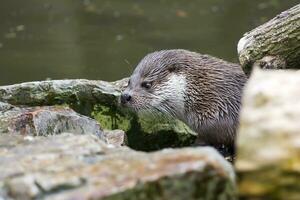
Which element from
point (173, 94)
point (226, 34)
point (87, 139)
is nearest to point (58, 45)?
point (226, 34)

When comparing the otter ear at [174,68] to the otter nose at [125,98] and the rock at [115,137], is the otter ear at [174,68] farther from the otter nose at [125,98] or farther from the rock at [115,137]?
the rock at [115,137]

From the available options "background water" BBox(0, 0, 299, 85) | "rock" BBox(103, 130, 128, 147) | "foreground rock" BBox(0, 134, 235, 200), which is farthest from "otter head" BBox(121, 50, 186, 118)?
"background water" BBox(0, 0, 299, 85)

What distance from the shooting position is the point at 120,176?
223 centimetres

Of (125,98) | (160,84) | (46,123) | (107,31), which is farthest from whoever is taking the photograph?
(107,31)

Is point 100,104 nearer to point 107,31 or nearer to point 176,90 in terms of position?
point 176,90

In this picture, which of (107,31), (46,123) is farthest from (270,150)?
(107,31)

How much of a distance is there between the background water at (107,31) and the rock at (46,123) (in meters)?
4.57

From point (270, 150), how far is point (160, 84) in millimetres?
2187

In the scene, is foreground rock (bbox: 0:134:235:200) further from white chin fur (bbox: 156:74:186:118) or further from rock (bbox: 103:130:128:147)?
white chin fur (bbox: 156:74:186:118)

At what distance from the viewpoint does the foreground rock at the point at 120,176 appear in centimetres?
218

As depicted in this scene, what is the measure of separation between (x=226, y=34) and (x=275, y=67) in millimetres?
5739

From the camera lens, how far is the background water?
345 inches

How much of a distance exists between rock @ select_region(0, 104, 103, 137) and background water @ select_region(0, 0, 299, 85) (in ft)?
15.0

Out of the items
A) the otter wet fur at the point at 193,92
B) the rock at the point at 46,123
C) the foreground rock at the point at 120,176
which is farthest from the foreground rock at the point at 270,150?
the otter wet fur at the point at 193,92
